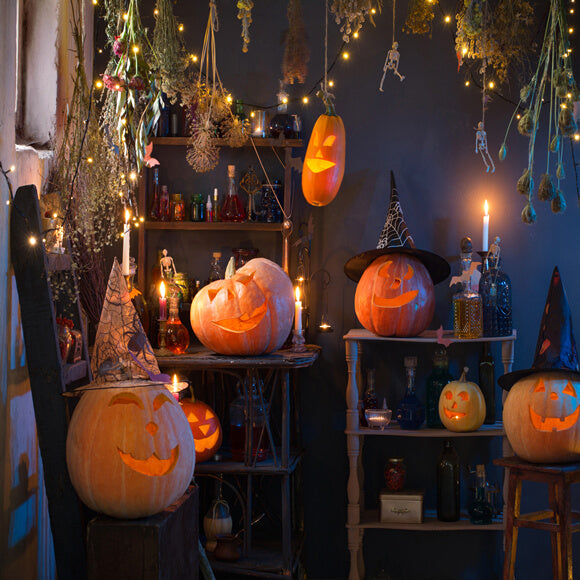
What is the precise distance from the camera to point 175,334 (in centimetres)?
308

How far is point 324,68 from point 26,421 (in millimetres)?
2291

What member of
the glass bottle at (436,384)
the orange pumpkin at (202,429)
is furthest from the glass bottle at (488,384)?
the orange pumpkin at (202,429)

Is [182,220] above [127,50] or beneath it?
beneath

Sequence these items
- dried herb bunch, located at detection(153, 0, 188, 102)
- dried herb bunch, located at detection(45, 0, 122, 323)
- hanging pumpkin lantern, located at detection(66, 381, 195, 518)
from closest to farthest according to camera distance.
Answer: hanging pumpkin lantern, located at detection(66, 381, 195, 518)
dried herb bunch, located at detection(45, 0, 122, 323)
dried herb bunch, located at detection(153, 0, 188, 102)

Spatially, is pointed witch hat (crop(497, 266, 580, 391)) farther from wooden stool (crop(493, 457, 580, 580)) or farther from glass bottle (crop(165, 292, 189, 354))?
glass bottle (crop(165, 292, 189, 354))

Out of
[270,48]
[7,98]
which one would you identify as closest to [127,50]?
[7,98]

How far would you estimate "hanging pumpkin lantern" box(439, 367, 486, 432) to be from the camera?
313cm

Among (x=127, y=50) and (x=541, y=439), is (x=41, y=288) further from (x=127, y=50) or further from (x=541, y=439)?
(x=541, y=439)

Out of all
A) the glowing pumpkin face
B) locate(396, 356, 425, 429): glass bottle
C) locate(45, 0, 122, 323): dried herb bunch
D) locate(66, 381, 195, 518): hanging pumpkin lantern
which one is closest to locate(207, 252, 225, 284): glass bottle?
locate(45, 0, 122, 323): dried herb bunch

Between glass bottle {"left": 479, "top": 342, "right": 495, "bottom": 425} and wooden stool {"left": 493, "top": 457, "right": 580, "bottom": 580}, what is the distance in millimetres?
390

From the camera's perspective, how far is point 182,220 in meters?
3.42

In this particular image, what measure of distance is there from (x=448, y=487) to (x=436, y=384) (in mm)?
487

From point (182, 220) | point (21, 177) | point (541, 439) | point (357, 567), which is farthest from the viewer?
point (182, 220)

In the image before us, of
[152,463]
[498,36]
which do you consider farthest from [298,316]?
[498,36]
